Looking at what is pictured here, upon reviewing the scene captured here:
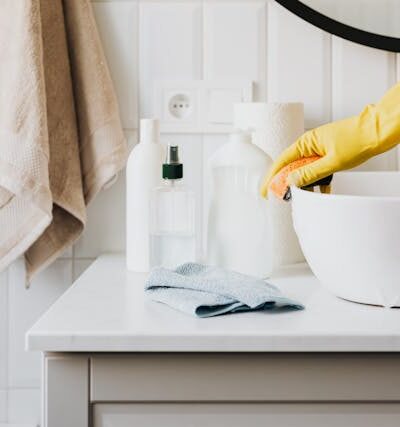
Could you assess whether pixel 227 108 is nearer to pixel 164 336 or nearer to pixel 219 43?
pixel 219 43

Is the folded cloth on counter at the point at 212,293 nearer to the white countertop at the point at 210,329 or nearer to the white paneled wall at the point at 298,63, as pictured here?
the white countertop at the point at 210,329

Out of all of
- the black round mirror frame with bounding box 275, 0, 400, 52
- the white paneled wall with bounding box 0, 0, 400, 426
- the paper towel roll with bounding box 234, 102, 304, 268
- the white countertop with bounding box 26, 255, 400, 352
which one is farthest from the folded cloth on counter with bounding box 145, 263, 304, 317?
the black round mirror frame with bounding box 275, 0, 400, 52

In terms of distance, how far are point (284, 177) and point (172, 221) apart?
0.22m

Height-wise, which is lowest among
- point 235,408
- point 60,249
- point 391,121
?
point 235,408

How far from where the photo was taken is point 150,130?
112 cm

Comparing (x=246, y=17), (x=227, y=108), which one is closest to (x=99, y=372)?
(x=227, y=108)

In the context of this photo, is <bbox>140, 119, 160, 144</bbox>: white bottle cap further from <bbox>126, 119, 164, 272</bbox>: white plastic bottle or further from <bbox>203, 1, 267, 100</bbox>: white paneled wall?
<bbox>203, 1, 267, 100</bbox>: white paneled wall

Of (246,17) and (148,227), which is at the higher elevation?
(246,17)

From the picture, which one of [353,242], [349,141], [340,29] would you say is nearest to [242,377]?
[353,242]

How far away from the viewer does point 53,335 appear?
31.0 inches

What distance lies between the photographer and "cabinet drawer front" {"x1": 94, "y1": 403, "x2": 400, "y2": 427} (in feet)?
2.65

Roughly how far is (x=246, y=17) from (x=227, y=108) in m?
0.16

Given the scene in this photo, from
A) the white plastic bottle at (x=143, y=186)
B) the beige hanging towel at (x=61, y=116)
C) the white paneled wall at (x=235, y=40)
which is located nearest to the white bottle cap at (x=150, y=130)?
the white plastic bottle at (x=143, y=186)

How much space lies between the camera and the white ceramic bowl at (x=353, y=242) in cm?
85
